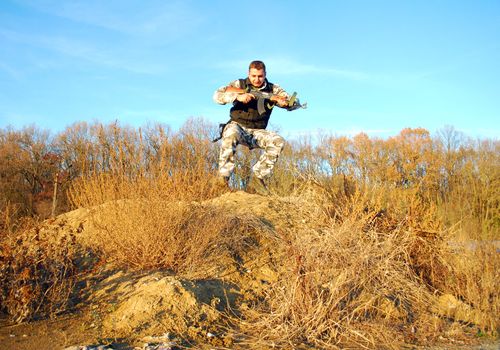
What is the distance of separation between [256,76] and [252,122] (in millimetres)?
683

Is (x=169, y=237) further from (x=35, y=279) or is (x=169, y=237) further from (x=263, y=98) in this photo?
(x=263, y=98)

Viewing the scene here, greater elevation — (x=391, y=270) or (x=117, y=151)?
(x=117, y=151)

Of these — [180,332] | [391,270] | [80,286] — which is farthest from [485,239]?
[80,286]

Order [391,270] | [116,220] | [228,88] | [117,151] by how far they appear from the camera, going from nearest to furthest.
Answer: [391,270], [116,220], [117,151], [228,88]

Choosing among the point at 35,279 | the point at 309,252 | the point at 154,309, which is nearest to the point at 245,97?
the point at 309,252

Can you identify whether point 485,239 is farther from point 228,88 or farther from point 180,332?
point 228,88

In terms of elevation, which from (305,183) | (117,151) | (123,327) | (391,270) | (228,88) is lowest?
(123,327)

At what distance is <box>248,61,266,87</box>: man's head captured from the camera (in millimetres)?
6844

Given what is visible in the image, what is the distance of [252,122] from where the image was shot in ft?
22.9

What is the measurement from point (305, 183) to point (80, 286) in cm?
299

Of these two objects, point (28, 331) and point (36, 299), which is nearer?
point (28, 331)

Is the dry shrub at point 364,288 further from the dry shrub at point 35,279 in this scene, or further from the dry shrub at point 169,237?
the dry shrub at point 35,279

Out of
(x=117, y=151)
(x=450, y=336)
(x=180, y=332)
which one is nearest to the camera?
(x=180, y=332)

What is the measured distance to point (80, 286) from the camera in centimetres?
473
